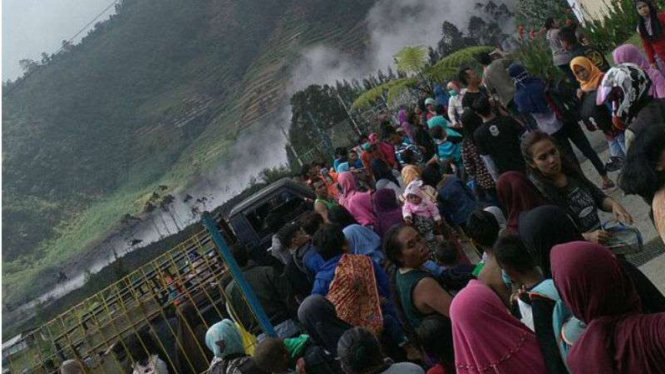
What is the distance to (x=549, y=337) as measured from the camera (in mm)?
2605

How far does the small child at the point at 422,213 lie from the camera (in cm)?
644

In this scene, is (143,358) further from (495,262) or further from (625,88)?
(625,88)

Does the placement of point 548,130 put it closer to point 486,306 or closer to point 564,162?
point 564,162

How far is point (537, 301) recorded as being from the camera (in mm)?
2623

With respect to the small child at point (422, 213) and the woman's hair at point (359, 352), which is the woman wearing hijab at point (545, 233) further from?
the small child at point (422, 213)

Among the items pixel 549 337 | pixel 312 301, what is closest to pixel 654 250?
pixel 312 301

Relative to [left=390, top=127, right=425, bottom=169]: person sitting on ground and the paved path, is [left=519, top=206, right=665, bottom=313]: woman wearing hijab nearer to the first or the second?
the paved path

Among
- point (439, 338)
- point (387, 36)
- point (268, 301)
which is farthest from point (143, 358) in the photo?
point (387, 36)

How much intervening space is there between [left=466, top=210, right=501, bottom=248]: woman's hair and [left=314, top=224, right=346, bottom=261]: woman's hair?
4.50ft

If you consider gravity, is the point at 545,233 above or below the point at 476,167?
below

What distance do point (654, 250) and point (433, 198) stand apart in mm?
1977

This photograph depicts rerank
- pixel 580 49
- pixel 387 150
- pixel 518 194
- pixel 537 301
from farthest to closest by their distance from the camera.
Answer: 1. pixel 387 150
2. pixel 580 49
3. pixel 518 194
4. pixel 537 301

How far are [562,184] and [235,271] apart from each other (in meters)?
2.34

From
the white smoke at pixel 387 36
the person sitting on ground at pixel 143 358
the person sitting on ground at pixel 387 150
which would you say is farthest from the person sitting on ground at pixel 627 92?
the white smoke at pixel 387 36
